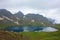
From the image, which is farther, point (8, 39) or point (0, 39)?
point (8, 39)

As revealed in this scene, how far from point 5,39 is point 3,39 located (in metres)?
0.70

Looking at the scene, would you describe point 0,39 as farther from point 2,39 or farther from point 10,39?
point 10,39

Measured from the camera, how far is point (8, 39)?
157ft

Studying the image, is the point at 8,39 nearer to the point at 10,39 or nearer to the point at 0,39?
the point at 10,39

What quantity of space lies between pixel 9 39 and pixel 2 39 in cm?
284

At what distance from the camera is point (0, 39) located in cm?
4500

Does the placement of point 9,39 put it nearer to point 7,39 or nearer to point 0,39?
point 7,39

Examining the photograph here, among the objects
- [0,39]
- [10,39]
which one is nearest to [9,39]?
[10,39]

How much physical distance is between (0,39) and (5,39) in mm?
1930

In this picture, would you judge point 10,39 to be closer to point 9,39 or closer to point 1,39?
point 9,39

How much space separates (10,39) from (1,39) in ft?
11.0

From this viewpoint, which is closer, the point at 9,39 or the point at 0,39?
the point at 0,39

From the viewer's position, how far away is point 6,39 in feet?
154

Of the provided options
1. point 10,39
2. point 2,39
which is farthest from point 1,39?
point 10,39
